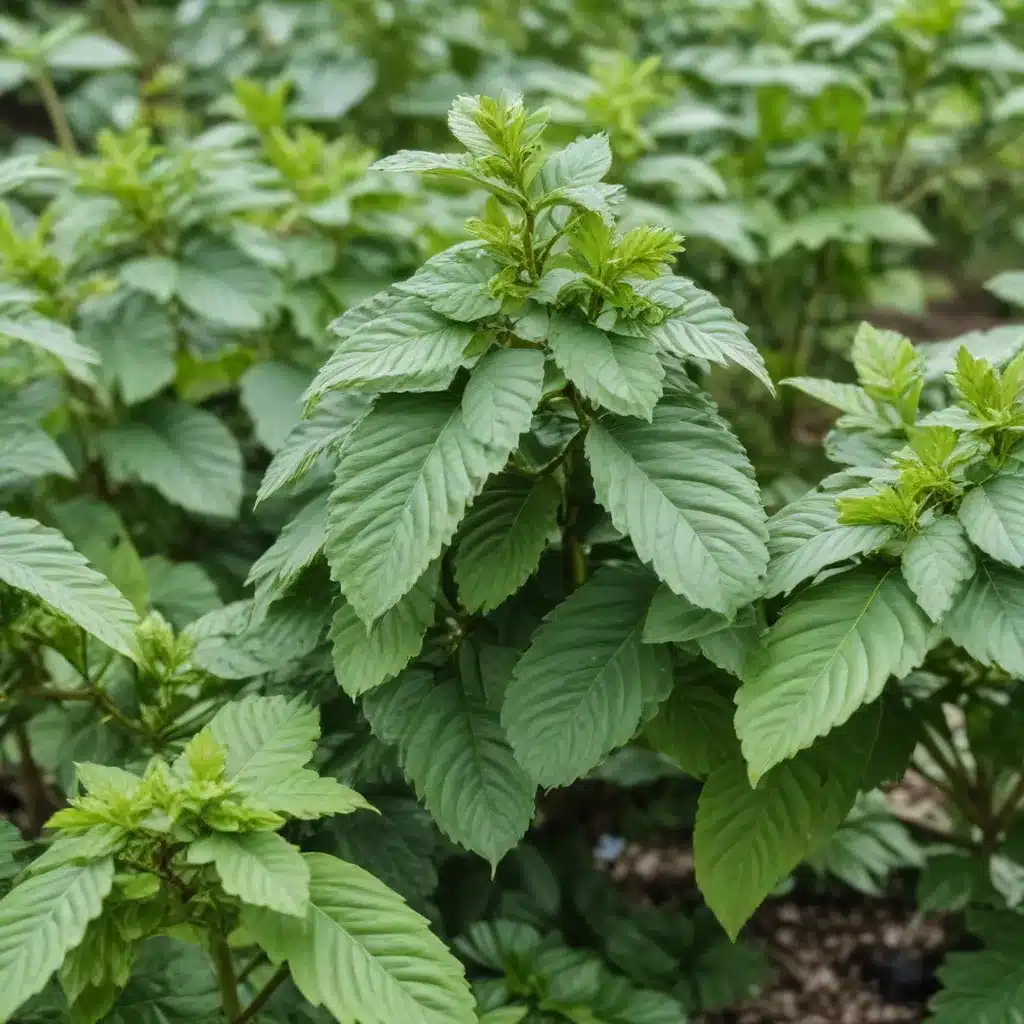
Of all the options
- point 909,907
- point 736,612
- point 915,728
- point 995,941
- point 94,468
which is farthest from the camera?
point 909,907

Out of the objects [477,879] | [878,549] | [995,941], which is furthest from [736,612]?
[477,879]

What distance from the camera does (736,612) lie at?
→ 45.1 inches

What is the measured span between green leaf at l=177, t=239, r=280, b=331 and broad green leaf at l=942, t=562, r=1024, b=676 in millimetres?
1407

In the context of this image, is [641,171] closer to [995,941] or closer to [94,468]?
[94,468]

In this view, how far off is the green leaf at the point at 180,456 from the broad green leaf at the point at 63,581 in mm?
741

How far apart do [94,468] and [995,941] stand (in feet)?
6.17

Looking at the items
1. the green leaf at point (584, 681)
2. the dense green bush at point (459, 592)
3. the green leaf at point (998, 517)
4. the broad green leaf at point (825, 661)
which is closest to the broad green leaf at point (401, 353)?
the dense green bush at point (459, 592)

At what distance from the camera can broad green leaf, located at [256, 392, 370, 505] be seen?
4.32ft

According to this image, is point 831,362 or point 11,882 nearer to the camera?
point 11,882

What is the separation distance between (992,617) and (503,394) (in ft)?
1.86

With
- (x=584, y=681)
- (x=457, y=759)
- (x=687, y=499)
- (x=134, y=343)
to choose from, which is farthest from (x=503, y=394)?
(x=134, y=343)

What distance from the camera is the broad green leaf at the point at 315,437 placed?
51.8 inches

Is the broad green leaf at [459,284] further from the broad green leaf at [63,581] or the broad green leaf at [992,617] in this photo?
the broad green leaf at [992,617]

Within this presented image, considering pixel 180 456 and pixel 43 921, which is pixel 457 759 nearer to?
pixel 43 921
